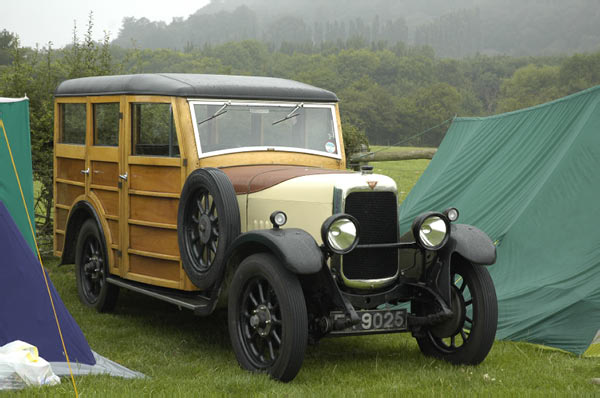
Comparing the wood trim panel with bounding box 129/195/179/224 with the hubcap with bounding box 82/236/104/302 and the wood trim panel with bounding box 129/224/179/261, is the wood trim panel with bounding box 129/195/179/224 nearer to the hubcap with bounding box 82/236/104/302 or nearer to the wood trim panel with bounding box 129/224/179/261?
the wood trim panel with bounding box 129/224/179/261

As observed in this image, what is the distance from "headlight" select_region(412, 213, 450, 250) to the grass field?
897mm

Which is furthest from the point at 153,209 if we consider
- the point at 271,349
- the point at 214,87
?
the point at 271,349

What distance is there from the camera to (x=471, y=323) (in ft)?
18.2

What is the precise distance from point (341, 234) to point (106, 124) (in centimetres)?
330

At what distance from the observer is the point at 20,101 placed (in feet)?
22.2

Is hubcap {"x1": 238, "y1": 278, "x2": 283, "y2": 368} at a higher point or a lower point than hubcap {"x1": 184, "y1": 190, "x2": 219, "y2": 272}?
lower

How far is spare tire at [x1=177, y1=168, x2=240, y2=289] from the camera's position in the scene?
18.4ft

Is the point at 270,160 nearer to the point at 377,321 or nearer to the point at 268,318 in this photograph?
the point at 268,318

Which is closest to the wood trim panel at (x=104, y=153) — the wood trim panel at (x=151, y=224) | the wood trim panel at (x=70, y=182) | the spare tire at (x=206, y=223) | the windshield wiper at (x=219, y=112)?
the wood trim panel at (x=70, y=182)

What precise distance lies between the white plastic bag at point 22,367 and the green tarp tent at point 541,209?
370 centimetres

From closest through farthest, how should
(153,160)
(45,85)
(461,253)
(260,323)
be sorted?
(260,323) < (461,253) < (153,160) < (45,85)

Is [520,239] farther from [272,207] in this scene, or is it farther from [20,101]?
[20,101]

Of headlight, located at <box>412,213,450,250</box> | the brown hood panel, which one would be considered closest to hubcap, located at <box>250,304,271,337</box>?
the brown hood panel

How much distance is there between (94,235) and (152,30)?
188m
